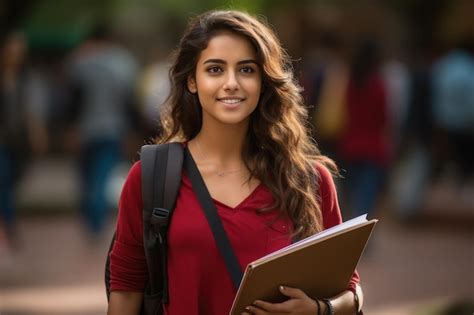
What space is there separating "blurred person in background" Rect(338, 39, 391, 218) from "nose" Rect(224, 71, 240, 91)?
7285mm

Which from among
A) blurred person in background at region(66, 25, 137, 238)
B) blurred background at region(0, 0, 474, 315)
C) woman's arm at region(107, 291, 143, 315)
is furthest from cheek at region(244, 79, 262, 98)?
blurred person in background at region(66, 25, 137, 238)

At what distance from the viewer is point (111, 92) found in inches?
465

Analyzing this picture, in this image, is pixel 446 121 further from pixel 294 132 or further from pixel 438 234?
pixel 294 132

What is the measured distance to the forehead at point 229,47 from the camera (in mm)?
3750

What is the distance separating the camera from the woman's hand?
355 centimetres

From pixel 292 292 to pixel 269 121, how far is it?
1.90 feet

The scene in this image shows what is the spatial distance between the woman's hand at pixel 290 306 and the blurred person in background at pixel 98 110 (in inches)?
328

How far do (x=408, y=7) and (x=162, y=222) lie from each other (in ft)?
54.6

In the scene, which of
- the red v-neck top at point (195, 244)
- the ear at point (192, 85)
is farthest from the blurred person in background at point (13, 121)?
the red v-neck top at point (195, 244)

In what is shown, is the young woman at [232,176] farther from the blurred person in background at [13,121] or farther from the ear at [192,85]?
the blurred person in background at [13,121]

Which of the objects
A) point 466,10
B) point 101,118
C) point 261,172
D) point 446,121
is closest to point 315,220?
point 261,172

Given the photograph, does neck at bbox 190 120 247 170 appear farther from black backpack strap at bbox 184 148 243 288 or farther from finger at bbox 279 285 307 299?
finger at bbox 279 285 307 299

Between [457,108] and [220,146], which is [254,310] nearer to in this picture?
[220,146]

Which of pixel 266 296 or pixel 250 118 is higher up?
pixel 250 118
